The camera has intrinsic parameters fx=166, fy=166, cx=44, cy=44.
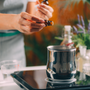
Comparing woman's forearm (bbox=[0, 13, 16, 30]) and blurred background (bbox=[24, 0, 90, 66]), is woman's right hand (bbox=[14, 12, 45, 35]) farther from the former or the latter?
blurred background (bbox=[24, 0, 90, 66])

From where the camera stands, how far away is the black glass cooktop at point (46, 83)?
598 mm

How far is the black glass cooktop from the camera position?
60 centimetres

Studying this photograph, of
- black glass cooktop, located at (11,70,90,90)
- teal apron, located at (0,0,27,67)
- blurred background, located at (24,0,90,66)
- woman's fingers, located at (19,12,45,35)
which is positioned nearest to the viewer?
black glass cooktop, located at (11,70,90,90)

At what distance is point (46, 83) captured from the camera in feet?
2.14

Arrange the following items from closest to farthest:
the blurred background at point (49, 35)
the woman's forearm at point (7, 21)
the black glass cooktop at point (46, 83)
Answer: the black glass cooktop at point (46, 83)
the woman's forearm at point (7, 21)
the blurred background at point (49, 35)

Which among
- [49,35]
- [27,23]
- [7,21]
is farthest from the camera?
[49,35]

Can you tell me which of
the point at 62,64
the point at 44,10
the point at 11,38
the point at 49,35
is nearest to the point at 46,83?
the point at 62,64

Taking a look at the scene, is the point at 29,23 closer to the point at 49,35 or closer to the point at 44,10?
the point at 44,10

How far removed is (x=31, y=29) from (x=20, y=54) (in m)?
0.60

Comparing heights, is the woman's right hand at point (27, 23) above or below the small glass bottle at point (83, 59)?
above

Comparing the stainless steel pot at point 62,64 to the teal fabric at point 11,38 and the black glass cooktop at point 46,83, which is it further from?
the teal fabric at point 11,38

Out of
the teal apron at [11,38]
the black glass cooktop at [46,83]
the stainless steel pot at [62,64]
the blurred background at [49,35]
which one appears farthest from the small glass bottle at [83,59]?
the blurred background at [49,35]

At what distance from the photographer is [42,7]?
3.30 feet

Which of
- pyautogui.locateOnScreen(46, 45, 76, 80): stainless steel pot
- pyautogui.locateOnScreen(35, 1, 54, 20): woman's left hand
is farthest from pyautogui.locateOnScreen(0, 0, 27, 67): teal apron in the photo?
pyautogui.locateOnScreen(46, 45, 76, 80): stainless steel pot
